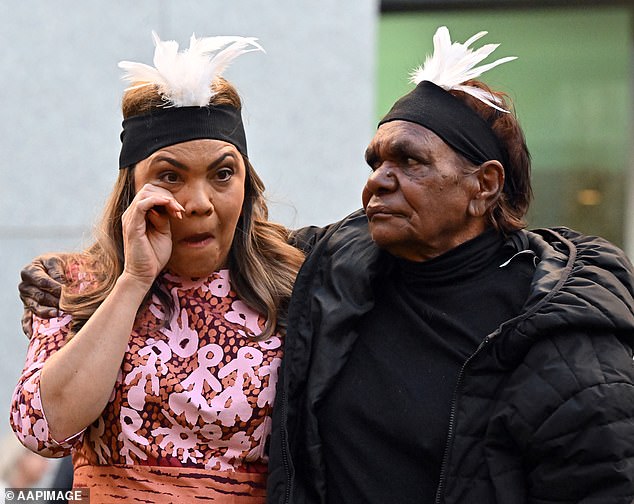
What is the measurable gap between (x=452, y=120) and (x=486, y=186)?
17 centimetres

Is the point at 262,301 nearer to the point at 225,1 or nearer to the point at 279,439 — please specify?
the point at 279,439

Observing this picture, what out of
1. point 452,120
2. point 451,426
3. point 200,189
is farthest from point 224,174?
point 451,426

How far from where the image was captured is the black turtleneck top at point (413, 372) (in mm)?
2377

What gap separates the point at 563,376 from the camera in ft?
7.18

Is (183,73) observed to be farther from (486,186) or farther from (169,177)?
(486,186)

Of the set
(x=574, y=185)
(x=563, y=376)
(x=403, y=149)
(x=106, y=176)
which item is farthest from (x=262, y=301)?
(x=574, y=185)

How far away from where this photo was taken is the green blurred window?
20.3ft

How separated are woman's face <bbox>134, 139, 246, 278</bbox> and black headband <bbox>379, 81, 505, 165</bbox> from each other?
0.42 metres

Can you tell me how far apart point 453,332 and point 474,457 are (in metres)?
0.29

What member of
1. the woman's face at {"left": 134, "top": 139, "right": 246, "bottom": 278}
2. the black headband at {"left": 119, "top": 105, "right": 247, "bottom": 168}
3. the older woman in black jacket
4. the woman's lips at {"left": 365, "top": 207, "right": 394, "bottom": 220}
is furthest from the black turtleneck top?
the black headband at {"left": 119, "top": 105, "right": 247, "bottom": 168}

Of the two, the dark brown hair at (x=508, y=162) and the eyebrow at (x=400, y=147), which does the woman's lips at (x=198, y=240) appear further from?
the dark brown hair at (x=508, y=162)

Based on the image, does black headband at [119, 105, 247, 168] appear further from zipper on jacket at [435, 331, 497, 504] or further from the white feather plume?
zipper on jacket at [435, 331, 497, 504]

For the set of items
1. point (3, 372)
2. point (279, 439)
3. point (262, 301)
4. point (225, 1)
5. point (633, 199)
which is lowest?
point (3, 372)

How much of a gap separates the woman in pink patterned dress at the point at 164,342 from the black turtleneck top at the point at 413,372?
0.24m
